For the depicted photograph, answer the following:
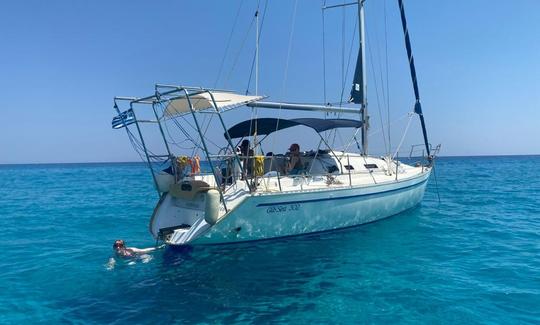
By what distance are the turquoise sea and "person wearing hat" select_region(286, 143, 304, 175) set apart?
2399mm

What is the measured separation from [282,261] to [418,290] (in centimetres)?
322

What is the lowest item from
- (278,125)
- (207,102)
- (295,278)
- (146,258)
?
(295,278)

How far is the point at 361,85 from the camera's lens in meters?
15.0

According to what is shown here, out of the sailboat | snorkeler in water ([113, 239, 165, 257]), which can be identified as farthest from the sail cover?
snorkeler in water ([113, 239, 165, 257])

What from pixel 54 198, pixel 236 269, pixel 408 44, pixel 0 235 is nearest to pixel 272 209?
pixel 236 269

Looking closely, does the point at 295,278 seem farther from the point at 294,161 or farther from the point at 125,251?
the point at 294,161

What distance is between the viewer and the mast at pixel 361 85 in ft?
49.1

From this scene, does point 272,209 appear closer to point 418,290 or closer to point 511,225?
point 418,290

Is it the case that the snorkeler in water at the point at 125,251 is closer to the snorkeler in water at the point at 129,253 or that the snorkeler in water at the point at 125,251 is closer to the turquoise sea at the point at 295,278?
the snorkeler in water at the point at 129,253

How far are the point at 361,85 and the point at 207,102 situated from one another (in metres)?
7.56

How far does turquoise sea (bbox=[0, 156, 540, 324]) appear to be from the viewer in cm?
654

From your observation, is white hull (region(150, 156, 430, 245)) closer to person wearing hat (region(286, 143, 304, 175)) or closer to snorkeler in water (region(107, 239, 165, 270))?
snorkeler in water (region(107, 239, 165, 270))

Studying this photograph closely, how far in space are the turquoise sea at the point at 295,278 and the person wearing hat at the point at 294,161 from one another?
94.5 inches

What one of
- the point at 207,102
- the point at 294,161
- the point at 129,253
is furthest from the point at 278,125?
the point at 129,253
